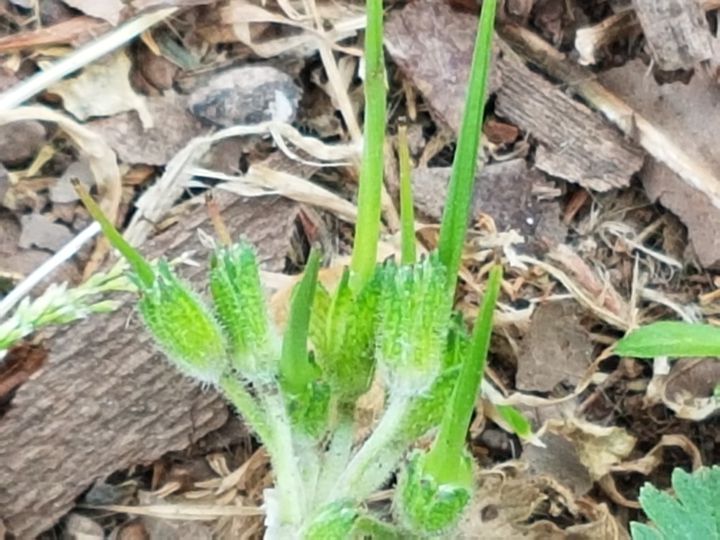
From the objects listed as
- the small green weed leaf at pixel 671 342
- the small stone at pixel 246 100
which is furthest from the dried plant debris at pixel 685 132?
the small stone at pixel 246 100

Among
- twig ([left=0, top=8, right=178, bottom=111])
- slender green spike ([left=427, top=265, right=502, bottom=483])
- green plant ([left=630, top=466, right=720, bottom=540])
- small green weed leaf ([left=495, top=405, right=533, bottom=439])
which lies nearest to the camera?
slender green spike ([left=427, top=265, right=502, bottom=483])

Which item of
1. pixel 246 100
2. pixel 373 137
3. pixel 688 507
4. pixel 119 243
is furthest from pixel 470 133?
pixel 246 100

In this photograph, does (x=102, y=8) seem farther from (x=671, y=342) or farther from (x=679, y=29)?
(x=671, y=342)

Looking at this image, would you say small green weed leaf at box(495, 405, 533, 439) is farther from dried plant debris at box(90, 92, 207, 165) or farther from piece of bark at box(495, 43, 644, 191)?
dried plant debris at box(90, 92, 207, 165)

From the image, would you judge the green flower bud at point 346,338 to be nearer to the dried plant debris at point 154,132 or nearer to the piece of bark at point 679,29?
the dried plant debris at point 154,132

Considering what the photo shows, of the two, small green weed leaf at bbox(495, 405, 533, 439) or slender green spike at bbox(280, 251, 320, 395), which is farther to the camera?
small green weed leaf at bbox(495, 405, 533, 439)

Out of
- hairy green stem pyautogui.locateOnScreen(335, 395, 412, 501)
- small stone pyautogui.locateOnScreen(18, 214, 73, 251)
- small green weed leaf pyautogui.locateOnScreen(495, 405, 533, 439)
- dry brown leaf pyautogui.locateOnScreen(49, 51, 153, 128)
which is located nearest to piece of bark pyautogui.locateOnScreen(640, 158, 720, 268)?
small green weed leaf pyautogui.locateOnScreen(495, 405, 533, 439)

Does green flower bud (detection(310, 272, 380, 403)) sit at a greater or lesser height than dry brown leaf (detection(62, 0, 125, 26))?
lesser

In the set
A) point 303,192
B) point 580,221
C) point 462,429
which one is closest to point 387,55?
point 303,192
